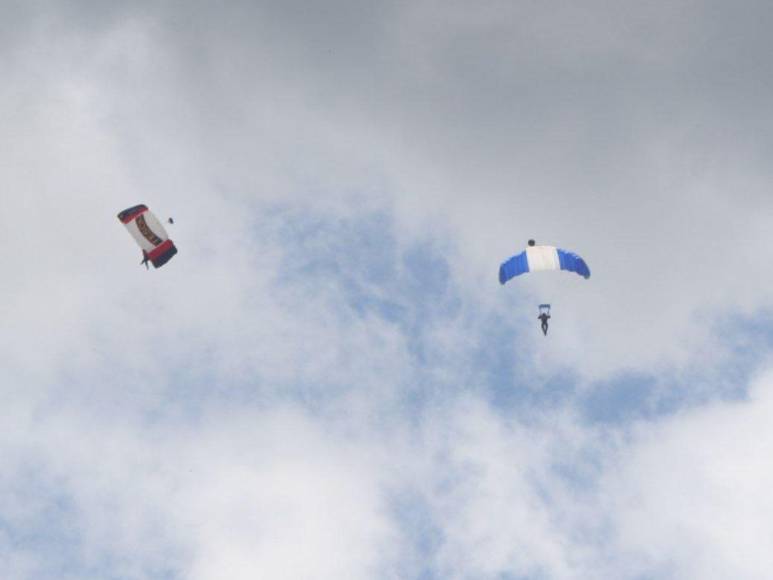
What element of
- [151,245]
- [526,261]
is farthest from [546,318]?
[151,245]

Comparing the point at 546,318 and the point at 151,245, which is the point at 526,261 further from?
the point at 151,245

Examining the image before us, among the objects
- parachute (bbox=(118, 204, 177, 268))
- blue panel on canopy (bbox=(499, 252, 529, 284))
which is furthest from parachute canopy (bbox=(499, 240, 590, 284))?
parachute (bbox=(118, 204, 177, 268))

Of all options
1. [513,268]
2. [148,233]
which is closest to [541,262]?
[513,268]

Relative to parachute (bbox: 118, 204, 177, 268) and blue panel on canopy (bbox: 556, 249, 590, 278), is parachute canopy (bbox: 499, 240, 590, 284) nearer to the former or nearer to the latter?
blue panel on canopy (bbox: 556, 249, 590, 278)

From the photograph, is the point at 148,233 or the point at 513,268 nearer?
the point at 513,268

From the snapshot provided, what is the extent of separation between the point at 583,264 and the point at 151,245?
134 feet

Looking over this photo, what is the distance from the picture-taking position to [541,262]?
241 ft

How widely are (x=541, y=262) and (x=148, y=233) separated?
3703 cm

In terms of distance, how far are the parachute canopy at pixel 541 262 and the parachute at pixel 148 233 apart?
32399 millimetres

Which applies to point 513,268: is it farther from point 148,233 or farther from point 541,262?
point 148,233

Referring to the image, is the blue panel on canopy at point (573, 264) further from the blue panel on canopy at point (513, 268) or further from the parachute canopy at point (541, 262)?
the blue panel on canopy at point (513, 268)

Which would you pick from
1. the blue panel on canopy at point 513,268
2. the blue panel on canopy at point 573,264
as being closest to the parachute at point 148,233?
the blue panel on canopy at point 513,268

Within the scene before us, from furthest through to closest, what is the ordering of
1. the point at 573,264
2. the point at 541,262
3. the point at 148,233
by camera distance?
the point at 148,233, the point at 573,264, the point at 541,262

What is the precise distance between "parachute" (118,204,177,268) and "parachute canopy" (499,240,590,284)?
106 ft
